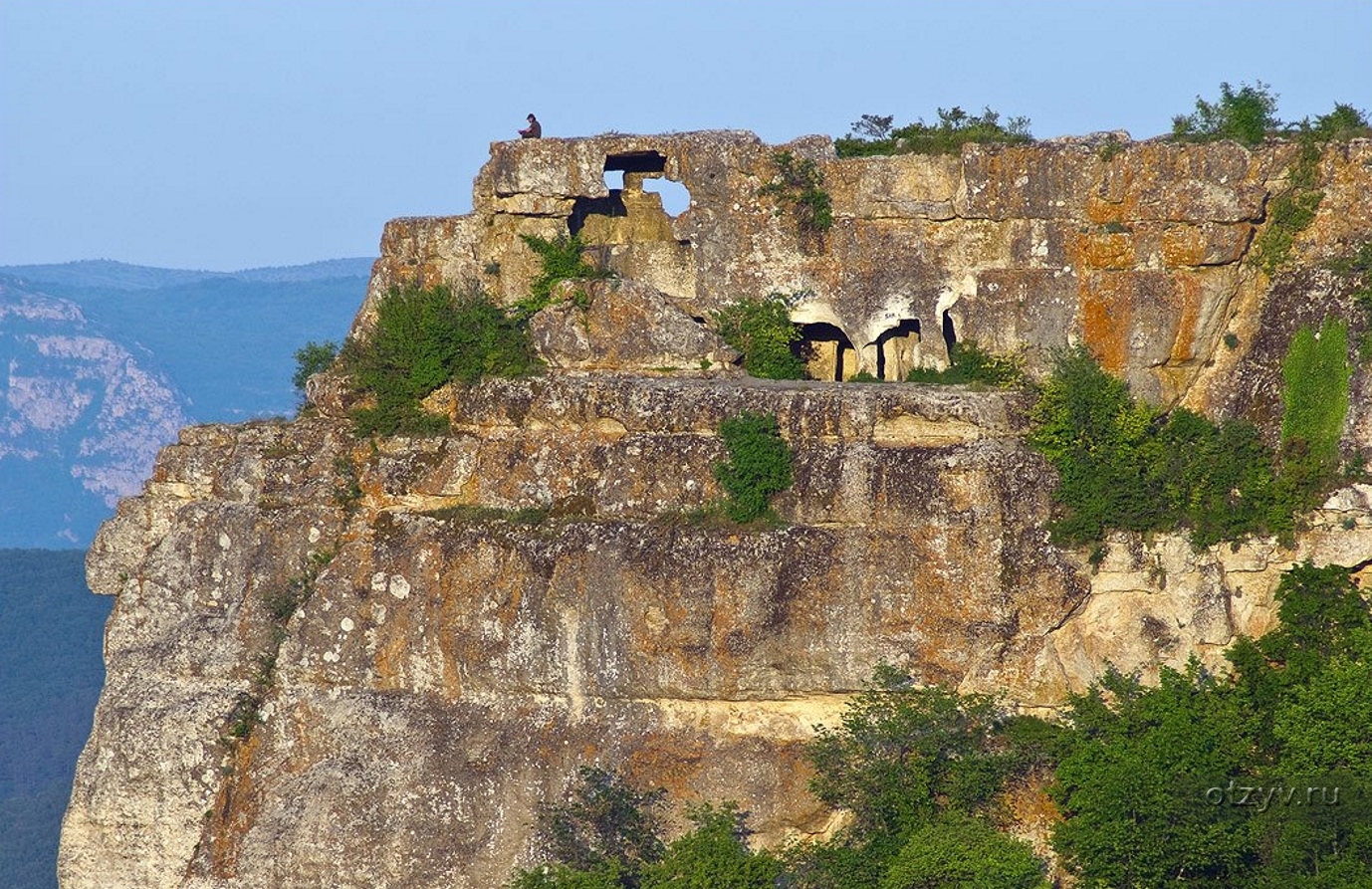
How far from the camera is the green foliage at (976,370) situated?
42.0m

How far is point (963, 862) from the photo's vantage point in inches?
1412

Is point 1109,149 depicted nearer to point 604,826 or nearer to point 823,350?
point 823,350

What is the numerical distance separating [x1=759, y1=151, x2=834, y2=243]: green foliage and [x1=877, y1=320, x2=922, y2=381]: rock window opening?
2.31 meters

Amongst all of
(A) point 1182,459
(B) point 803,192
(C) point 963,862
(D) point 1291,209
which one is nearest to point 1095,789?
(C) point 963,862

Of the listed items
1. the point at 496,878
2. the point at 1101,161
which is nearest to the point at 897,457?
the point at 1101,161

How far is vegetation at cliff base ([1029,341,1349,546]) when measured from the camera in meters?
38.6

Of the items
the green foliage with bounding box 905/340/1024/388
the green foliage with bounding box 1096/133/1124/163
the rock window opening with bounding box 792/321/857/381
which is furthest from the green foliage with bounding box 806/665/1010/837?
the green foliage with bounding box 1096/133/1124/163

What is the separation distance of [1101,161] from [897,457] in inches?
257

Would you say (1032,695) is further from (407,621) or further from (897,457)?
(407,621)

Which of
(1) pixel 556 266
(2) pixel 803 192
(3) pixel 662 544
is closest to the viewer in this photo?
(3) pixel 662 544

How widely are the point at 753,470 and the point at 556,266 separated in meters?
7.25

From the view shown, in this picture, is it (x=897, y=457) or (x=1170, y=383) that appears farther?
(x=1170, y=383)

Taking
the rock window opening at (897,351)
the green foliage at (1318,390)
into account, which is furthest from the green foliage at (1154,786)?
the rock window opening at (897,351)

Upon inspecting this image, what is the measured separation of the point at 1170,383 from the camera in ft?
137
